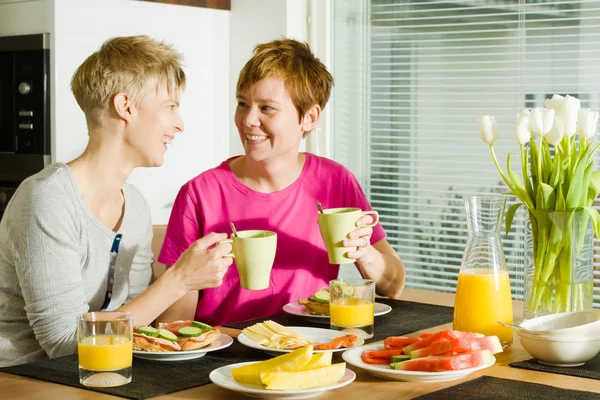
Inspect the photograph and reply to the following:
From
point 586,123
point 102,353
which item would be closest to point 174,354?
point 102,353

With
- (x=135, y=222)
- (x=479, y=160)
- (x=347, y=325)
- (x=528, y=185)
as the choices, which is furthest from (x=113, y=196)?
(x=479, y=160)

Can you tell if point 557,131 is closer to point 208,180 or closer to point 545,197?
point 545,197

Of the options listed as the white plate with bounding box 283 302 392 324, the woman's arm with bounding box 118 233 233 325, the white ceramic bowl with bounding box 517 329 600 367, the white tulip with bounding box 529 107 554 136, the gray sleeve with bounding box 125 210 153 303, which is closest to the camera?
the white ceramic bowl with bounding box 517 329 600 367

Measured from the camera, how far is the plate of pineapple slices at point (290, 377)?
1345 millimetres

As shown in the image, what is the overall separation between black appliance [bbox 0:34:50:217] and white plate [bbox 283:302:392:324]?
157 centimetres

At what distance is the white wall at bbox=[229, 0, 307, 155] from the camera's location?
12.8ft

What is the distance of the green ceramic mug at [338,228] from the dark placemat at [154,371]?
33 cm

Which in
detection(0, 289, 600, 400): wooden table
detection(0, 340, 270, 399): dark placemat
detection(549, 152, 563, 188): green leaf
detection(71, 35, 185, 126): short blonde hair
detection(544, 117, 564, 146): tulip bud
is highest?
detection(71, 35, 185, 126): short blonde hair

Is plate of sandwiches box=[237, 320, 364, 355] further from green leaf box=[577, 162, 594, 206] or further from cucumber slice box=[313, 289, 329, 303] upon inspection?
green leaf box=[577, 162, 594, 206]

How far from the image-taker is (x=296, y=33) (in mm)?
3963

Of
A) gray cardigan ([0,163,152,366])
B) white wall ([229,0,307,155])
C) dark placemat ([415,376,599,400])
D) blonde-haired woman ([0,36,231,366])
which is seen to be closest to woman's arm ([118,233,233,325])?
blonde-haired woman ([0,36,231,366])

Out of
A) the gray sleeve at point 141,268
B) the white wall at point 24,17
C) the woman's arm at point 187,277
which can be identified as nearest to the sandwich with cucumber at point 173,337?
the woman's arm at point 187,277

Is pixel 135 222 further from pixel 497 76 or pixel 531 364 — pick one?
pixel 497 76

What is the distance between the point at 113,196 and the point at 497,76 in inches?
80.2
